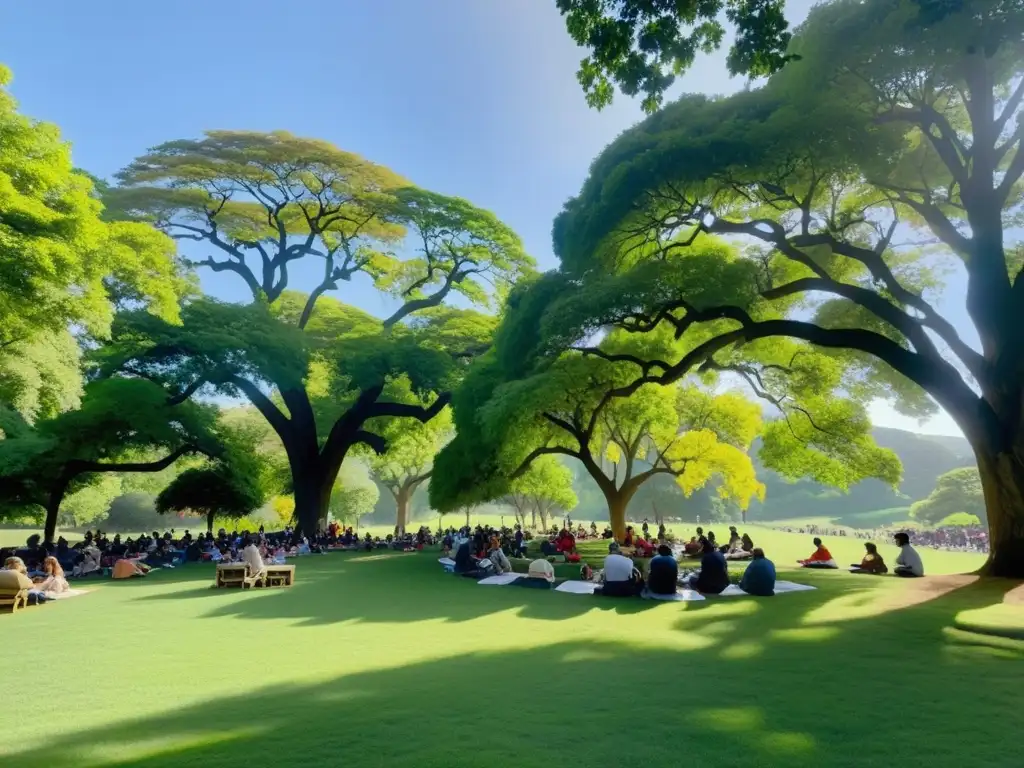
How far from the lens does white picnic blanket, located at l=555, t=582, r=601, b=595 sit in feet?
43.2

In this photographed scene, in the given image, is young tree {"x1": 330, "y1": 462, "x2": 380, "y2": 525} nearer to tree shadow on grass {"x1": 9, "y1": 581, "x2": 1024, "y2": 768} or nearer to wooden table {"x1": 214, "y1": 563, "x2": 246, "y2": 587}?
wooden table {"x1": 214, "y1": 563, "x2": 246, "y2": 587}

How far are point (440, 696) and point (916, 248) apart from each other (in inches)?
824

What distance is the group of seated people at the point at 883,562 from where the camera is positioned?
15109mm

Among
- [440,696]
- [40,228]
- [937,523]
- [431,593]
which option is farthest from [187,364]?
[937,523]

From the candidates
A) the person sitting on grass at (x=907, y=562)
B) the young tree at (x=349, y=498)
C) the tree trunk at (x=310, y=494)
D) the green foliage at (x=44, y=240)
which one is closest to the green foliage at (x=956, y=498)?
the young tree at (x=349, y=498)

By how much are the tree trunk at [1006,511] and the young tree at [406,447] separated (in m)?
25.0

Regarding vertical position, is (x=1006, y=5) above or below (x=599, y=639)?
above

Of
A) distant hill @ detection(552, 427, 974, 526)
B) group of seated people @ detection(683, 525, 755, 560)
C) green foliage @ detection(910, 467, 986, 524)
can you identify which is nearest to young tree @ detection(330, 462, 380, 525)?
distant hill @ detection(552, 427, 974, 526)

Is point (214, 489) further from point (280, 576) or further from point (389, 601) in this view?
point (389, 601)

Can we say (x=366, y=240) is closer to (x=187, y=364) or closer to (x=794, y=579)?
(x=187, y=364)

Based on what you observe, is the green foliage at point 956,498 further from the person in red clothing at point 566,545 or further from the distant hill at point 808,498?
the person in red clothing at point 566,545

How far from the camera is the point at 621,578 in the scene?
40.8 feet

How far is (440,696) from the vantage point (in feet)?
18.9

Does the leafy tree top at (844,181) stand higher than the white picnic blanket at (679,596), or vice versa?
the leafy tree top at (844,181)
